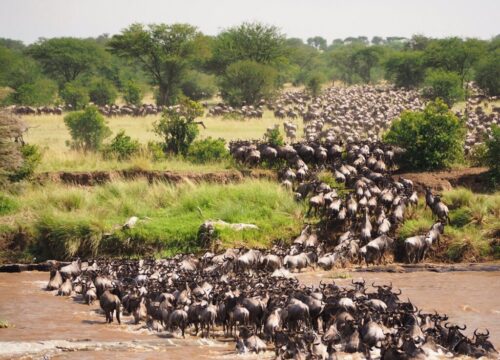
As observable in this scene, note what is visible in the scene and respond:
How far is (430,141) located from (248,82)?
126ft

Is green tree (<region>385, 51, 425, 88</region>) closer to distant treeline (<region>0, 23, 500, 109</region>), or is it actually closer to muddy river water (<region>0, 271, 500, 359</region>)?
distant treeline (<region>0, 23, 500, 109</region>)

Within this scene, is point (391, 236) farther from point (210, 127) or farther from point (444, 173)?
point (210, 127)

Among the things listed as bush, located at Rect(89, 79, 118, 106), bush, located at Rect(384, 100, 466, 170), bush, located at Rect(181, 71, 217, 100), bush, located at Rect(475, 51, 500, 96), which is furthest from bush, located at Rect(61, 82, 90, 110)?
bush, located at Rect(384, 100, 466, 170)

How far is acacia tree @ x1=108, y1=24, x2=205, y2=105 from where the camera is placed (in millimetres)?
65938

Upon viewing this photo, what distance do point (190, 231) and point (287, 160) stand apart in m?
6.01

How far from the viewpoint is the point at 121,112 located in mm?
59312

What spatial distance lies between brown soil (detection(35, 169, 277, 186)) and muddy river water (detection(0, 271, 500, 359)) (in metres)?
6.29

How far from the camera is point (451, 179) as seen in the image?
86.3 ft

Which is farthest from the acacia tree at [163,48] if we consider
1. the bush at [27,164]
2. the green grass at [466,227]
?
the green grass at [466,227]

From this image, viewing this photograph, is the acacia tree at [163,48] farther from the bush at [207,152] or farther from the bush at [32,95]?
the bush at [207,152]

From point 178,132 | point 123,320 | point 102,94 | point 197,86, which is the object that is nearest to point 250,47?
point 197,86

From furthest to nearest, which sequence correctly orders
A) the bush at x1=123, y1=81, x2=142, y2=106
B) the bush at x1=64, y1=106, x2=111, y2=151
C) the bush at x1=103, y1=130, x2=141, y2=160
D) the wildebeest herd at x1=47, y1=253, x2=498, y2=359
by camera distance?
the bush at x1=123, y1=81, x2=142, y2=106, the bush at x1=64, y1=106, x2=111, y2=151, the bush at x1=103, y1=130, x2=141, y2=160, the wildebeest herd at x1=47, y1=253, x2=498, y2=359

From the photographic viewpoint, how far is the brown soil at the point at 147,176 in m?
26.4

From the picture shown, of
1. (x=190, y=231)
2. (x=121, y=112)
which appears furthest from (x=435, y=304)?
(x=121, y=112)
